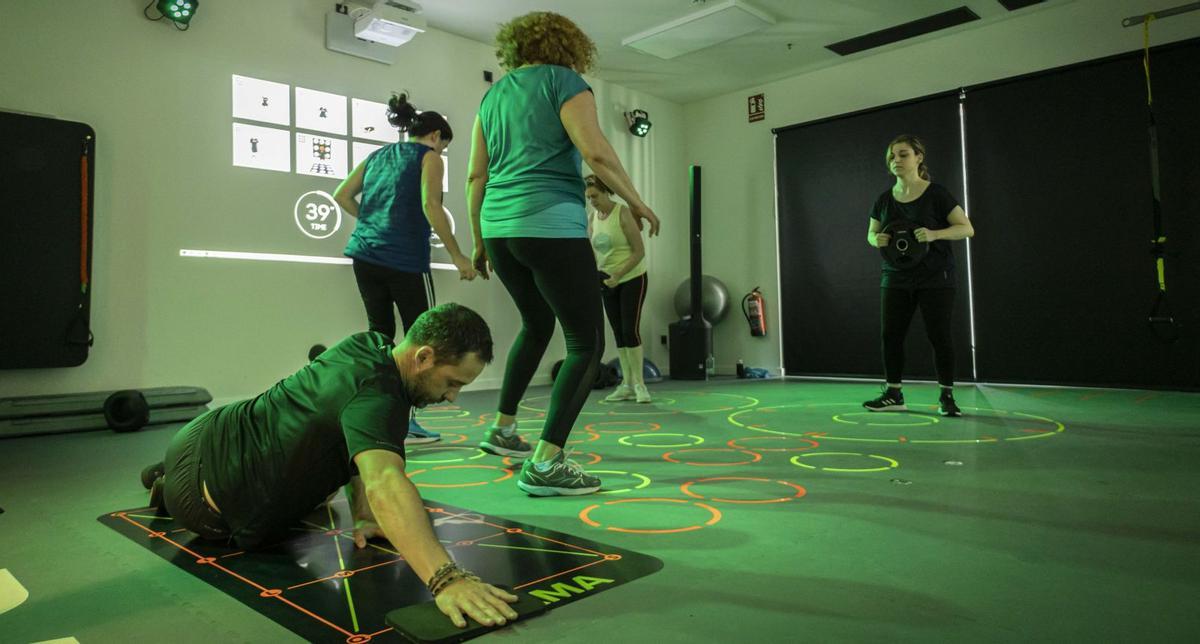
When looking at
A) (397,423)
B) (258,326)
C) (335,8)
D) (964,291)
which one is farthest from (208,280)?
(964,291)

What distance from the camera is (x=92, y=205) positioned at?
4.21m

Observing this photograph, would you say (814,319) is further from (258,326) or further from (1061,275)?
(258,326)

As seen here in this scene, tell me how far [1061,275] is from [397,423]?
19.6 ft

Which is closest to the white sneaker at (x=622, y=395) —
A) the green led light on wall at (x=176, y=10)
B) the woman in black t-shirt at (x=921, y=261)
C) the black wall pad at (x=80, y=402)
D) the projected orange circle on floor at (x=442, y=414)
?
the projected orange circle on floor at (x=442, y=414)

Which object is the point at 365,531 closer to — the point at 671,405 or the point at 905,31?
the point at 671,405

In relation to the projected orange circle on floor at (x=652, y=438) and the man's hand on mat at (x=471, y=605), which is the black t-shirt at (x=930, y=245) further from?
the man's hand on mat at (x=471, y=605)

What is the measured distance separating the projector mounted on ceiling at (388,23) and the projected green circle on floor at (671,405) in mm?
2855

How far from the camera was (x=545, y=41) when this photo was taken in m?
2.21

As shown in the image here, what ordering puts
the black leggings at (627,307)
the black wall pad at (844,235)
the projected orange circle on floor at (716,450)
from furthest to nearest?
1. the black wall pad at (844,235)
2. the black leggings at (627,307)
3. the projected orange circle on floor at (716,450)

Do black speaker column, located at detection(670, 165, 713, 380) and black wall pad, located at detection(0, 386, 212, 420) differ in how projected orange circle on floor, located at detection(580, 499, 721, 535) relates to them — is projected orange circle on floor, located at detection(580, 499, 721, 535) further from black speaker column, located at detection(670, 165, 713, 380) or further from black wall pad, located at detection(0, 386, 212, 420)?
black speaker column, located at detection(670, 165, 713, 380)

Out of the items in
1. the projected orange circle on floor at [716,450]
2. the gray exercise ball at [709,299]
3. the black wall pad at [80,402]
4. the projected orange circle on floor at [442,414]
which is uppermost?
the gray exercise ball at [709,299]

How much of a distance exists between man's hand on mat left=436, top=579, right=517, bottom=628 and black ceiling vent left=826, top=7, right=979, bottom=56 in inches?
250

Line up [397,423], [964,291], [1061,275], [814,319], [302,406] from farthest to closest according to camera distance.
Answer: [814,319], [964,291], [1061,275], [302,406], [397,423]

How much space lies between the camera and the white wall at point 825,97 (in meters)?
5.66
